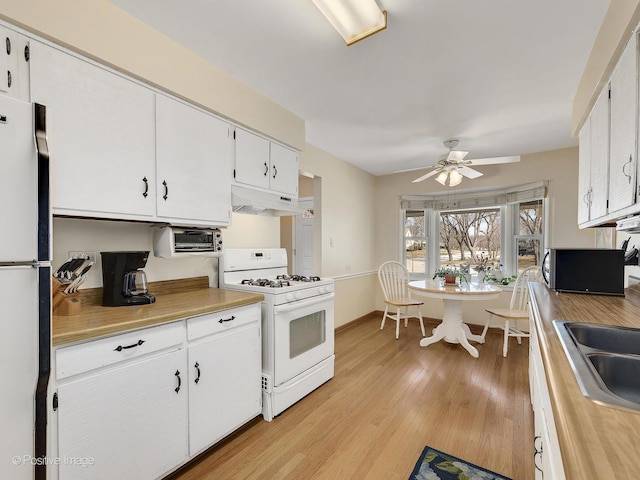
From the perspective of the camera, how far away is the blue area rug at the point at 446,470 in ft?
5.29

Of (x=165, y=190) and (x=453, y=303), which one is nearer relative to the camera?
(x=165, y=190)

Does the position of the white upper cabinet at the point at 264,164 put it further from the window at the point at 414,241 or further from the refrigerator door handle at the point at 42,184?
the window at the point at 414,241

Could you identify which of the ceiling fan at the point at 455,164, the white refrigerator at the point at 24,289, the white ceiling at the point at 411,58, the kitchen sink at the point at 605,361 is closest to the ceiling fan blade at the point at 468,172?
the ceiling fan at the point at 455,164

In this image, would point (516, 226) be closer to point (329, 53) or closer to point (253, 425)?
point (329, 53)

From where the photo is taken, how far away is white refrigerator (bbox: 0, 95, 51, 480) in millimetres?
961

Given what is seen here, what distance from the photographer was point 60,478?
1.19 m

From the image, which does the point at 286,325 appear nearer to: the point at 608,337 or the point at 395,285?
the point at 608,337

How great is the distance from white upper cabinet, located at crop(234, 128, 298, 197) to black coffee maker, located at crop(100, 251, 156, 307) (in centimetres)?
95

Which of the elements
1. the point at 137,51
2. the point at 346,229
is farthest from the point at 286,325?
the point at 346,229

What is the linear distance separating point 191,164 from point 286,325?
132 cm

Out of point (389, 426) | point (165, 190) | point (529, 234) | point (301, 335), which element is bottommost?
point (389, 426)

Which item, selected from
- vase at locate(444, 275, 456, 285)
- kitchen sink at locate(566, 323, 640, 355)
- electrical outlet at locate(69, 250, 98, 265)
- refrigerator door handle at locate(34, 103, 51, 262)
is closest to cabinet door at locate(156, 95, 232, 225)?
electrical outlet at locate(69, 250, 98, 265)

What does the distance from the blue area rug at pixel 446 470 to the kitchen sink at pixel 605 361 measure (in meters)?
0.92

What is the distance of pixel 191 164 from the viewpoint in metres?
2.02
